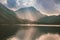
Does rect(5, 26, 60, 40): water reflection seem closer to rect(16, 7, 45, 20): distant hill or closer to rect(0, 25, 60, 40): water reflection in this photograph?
rect(0, 25, 60, 40): water reflection

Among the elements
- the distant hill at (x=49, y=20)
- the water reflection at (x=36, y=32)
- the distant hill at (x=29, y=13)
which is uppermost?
the distant hill at (x=29, y=13)

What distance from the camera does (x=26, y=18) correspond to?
141cm

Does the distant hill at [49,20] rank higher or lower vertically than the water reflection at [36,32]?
higher

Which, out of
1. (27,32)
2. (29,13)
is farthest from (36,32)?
(29,13)

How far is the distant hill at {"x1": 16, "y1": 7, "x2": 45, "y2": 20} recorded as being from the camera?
140cm

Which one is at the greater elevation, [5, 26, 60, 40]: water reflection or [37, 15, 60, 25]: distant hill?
[37, 15, 60, 25]: distant hill

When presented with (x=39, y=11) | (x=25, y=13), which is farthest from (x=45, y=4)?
(x=25, y=13)

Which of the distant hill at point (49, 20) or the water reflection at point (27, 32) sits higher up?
the distant hill at point (49, 20)

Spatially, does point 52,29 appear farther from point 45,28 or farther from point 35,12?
point 35,12

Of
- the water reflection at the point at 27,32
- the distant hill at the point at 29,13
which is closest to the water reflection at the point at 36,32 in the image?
the water reflection at the point at 27,32

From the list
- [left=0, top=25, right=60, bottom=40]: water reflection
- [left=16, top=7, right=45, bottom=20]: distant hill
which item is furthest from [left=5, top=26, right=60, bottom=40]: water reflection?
[left=16, top=7, right=45, bottom=20]: distant hill

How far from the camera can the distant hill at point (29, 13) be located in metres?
1.40

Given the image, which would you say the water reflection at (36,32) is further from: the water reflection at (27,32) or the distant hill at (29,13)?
the distant hill at (29,13)

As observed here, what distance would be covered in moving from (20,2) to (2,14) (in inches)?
8.5
